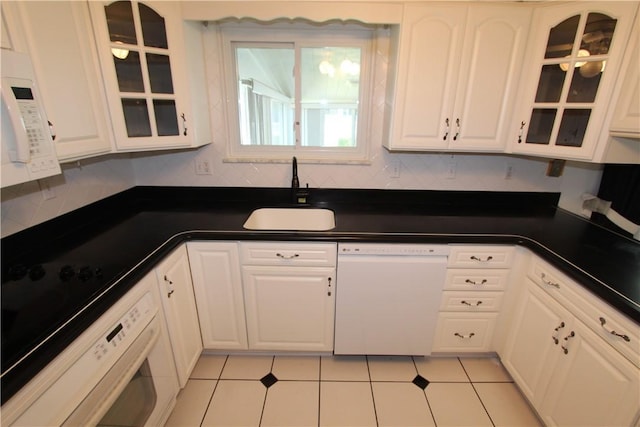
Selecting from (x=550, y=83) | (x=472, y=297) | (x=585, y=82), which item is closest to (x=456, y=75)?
(x=550, y=83)

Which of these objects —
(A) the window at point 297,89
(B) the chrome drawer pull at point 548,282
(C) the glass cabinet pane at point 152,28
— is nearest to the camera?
(B) the chrome drawer pull at point 548,282

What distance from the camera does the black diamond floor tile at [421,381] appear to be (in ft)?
5.69

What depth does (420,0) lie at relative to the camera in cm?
151

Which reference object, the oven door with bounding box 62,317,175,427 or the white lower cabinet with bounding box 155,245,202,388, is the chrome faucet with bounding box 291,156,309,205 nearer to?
the white lower cabinet with bounding box 155,245,202,388

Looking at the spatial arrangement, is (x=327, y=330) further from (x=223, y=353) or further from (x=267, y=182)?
(x=267, y=182)

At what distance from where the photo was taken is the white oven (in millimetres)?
769

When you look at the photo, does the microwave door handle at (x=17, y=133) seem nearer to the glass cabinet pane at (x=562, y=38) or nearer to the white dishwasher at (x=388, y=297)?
the white dishwasher at (x=388, y=297)

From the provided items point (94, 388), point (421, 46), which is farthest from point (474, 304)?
point (94, 388)

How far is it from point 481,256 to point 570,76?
3.39 ft

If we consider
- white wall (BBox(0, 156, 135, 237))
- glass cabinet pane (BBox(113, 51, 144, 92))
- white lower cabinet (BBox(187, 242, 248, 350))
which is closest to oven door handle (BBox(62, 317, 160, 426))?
white lower cabinet (BBox(187, 242, 248, 350))

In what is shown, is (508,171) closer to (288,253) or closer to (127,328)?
(288,253)

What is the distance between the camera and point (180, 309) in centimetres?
153

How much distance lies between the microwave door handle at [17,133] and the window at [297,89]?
121 centimetres

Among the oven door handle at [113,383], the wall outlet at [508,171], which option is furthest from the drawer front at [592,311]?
the oven door handle at [113,383]
